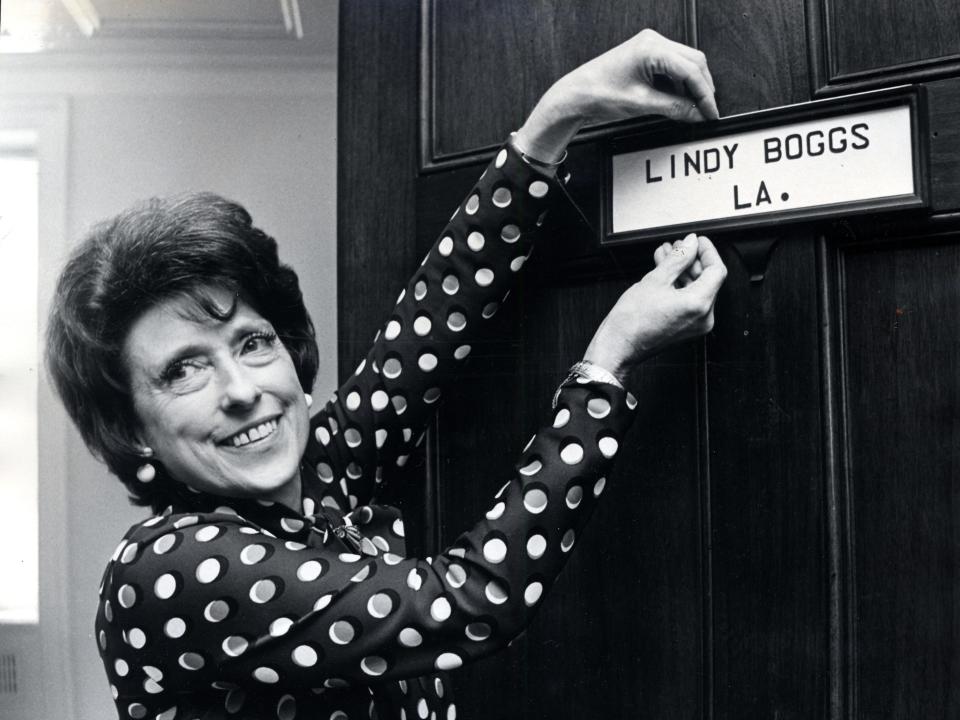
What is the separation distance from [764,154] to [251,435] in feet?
1.54

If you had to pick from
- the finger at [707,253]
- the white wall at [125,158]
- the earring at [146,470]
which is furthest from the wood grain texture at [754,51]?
the earring at [146,470]

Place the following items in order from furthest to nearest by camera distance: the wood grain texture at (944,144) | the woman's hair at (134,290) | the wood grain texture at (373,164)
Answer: the wood grain texture at (373,164) → the woman's hair at (134,290) → the wood grain texture at (944,144)

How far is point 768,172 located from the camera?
71 centimetres

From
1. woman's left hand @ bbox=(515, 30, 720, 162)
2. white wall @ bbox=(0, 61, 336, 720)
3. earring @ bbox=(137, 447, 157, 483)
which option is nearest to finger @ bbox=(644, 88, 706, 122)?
woman's left hand @ bbox=(515, 30, 720, 162)

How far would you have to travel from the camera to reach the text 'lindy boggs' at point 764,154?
68 centimetres

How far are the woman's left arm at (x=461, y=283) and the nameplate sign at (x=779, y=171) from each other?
0.13 feet

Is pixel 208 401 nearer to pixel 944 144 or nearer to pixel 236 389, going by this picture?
pixel 236 389

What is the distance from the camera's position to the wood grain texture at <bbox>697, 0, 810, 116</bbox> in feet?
2.36

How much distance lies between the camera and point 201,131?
0.83m

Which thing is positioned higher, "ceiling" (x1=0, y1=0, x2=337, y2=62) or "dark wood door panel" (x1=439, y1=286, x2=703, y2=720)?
"ceiling" (x1=0, y1=0, x2=337, y2=62)

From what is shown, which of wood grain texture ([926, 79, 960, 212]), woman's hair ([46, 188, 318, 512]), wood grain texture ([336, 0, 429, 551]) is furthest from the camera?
wood grain texture ([336, 0, 429, 551])

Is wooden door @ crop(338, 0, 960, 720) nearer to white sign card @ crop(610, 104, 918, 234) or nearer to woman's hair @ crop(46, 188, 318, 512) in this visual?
white sign card @ crop(610, 104, 918, 234)

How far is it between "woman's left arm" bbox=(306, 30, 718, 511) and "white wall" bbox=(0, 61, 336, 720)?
0.15 metres

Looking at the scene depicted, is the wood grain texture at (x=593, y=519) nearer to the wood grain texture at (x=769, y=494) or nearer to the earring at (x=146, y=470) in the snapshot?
the wood grain texture at (x=769, y=494)
